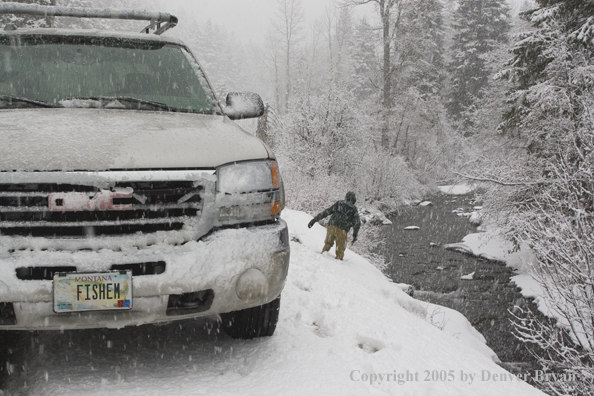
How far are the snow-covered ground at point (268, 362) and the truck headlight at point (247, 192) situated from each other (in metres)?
0.91

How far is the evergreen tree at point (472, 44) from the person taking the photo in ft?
117

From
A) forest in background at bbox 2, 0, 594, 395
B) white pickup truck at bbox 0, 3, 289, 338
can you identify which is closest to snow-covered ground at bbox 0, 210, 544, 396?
white pickup truck at bbox 0, 3, 289, 338

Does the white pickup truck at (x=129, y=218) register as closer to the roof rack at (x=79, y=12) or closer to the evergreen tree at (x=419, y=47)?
the roof rack at (x=79, y=12)

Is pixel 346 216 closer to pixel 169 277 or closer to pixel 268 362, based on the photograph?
pixel 268 362

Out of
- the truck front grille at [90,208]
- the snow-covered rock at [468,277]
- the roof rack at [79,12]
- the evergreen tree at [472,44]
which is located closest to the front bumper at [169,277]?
the truck front grille at [90,208]

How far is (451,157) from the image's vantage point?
35719mm

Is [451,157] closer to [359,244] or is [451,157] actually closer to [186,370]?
[359,244]

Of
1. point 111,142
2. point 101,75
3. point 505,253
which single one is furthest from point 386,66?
point 111,142

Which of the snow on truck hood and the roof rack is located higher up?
the roof rack

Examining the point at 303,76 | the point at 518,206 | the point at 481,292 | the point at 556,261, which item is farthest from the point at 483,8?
the point at 556,261

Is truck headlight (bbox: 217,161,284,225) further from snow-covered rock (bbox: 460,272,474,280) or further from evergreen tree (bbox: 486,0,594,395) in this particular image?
snow-covered rock (bbox: 460,272,474,280)

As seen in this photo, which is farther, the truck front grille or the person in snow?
the person in snow

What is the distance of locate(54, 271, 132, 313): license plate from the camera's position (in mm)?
1912

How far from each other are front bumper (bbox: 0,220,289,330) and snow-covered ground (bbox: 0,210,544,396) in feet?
1.54
